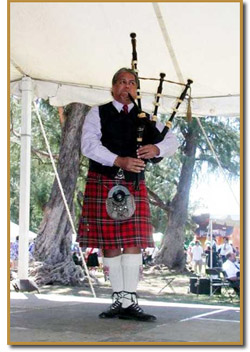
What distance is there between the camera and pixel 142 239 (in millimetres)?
2898

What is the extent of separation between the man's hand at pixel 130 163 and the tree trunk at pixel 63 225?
306 inches

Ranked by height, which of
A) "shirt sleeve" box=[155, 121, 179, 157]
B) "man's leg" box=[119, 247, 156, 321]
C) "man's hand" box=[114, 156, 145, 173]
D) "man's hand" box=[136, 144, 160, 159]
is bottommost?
"man's leg" box=[119, 247, 156, 321]

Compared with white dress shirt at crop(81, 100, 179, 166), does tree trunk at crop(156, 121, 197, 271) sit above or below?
below

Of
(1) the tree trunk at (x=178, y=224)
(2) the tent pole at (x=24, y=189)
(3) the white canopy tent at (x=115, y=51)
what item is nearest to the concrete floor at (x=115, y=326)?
(2) the tent pole at (x=24, y=189)

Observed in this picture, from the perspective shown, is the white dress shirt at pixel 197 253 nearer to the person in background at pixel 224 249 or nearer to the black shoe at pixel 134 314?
the person in background at pixel 224 249

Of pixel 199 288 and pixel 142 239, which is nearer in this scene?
pixel 142 239

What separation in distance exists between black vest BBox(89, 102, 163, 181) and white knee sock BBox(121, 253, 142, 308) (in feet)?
1.39

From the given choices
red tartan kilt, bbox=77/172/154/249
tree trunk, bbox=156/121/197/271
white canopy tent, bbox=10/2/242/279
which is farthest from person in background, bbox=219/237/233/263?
red tartan kilt, bbox=77/172/154/249

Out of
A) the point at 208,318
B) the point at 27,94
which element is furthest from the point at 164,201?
the point at 208,318

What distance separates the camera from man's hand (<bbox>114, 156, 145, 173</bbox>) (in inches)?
105

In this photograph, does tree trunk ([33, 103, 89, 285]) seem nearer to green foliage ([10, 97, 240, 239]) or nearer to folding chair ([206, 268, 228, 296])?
green foliage ([10, 97, 240, 239])
